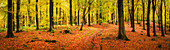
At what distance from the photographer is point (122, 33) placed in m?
10.9

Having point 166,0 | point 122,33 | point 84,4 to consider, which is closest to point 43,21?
point 84,4

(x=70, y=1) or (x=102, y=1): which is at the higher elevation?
(x=70, y=1)

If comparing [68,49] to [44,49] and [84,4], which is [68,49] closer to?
[44,49]

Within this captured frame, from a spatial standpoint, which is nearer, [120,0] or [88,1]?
[120,0]

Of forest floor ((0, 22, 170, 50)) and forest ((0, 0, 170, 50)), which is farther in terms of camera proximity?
forest ((0, 0, 170, 50))

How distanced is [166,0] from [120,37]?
14.5 metres

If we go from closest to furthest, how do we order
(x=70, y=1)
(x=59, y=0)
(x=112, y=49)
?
1. (x=112, y=49)
2. (x=59, y=0)
3. (x=70, y=1)

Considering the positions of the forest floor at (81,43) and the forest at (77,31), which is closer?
the forest floor at (81,43)

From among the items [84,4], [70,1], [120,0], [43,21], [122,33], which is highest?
[70,1]

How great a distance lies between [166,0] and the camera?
58.3 feet

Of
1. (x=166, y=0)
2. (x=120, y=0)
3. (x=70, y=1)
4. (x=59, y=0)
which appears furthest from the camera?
(x=70, y=1)

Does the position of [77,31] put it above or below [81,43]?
above

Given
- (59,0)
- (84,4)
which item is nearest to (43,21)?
(59,0)

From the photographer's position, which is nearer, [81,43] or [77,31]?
[81,43]
